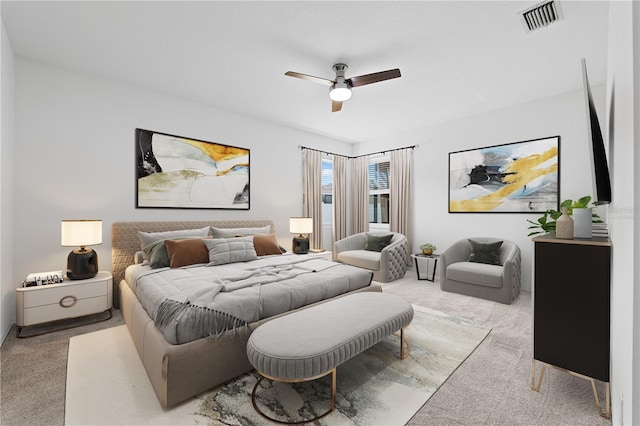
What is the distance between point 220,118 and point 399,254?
12.6 feet

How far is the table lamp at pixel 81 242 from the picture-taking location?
2.80m

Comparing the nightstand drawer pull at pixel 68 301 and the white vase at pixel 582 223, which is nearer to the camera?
the white vase at pixel 582 223

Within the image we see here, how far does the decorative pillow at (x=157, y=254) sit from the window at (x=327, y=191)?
355 cm

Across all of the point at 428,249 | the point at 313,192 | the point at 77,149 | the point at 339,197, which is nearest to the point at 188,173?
the point at 77,149

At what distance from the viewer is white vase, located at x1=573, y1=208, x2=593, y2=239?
1.92m

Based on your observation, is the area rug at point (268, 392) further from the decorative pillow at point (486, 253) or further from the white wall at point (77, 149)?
the decorative pillow at point (486, 253)

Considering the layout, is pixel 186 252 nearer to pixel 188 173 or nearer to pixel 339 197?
pixel 188 173

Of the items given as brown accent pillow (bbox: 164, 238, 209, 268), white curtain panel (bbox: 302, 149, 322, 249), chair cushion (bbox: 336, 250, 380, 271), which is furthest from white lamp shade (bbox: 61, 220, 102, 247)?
chair cushion (bbox: 336, 250, 380, 271)

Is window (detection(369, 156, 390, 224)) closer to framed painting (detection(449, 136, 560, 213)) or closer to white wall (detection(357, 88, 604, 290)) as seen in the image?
white wall (detection(357, 88, 604, 290))

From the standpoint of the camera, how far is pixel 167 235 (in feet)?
11.5

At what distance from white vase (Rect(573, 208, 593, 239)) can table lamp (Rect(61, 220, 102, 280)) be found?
428cm

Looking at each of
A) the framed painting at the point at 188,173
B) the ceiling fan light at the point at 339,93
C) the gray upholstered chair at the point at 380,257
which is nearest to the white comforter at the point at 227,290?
the framed painting at the point at 188,173

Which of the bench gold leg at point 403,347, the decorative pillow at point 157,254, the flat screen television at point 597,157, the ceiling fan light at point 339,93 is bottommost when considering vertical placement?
the bench gold leg at point 403,347

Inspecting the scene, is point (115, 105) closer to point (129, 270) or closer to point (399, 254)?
point (129, 270)
